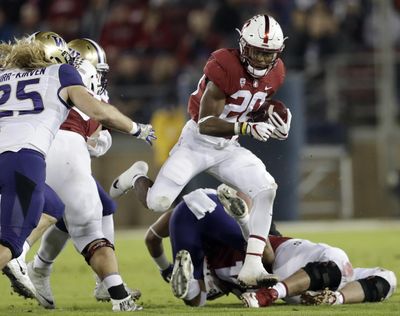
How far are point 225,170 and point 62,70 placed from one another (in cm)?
164

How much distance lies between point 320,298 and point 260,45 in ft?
5.51

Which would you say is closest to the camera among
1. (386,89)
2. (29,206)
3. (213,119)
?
(29,206)

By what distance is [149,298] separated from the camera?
727 centimetres

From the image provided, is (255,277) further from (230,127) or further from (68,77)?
(68,77)

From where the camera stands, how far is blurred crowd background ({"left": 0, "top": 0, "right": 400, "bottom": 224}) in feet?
50.3

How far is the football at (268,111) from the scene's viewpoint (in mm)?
7211

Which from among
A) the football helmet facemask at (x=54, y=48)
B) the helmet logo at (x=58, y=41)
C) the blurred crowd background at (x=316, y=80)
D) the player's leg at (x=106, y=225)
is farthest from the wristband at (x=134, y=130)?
Answer: the blurred crowd background at (x=316, y=80)

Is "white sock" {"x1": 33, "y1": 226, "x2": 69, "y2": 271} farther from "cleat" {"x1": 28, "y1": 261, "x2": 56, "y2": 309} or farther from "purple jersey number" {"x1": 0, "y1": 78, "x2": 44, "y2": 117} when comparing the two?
"purple jersey number" {"x1": 0, "y1": 78, "x2": 44, "y2": 117}

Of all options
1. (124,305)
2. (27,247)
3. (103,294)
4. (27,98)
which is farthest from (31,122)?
(103,294)

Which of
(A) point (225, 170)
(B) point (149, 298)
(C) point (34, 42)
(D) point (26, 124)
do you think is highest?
(C) point (34, 42)

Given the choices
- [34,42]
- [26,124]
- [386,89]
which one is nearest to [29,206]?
[26,124]

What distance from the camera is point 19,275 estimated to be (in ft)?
20.8

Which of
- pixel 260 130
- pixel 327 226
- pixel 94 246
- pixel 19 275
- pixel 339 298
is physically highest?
pixel 260 130

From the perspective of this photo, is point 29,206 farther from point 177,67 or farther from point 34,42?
point 177,67
